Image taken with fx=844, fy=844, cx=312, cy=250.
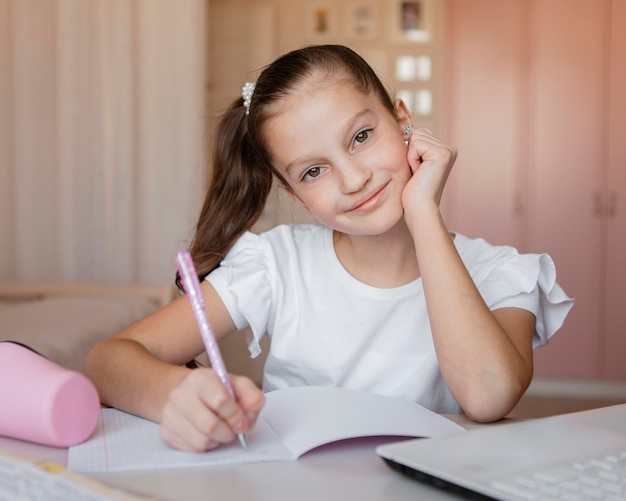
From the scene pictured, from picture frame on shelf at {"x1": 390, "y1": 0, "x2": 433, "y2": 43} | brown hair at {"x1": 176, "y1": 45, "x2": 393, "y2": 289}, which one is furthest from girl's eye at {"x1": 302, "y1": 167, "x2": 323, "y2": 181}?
picture frame on shelf at {"x1": 390, "y1": 0, "x2": 433, "y2": 43}

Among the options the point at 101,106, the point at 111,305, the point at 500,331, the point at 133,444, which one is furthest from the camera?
the point at 101,106

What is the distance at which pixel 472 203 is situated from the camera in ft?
14.3

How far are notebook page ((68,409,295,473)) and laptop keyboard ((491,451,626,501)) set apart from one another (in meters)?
0.20

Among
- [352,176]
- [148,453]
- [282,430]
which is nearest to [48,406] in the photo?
[148,453]

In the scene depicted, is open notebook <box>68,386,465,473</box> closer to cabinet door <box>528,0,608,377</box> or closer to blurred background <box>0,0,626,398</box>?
blurred background <box>0,0,626,398</box>

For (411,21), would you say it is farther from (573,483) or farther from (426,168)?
(573,483)

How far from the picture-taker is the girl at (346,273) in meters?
0.98

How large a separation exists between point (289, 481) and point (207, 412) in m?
0.10

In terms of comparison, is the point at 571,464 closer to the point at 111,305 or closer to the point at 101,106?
the point at 111,305

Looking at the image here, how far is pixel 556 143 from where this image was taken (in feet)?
14.0

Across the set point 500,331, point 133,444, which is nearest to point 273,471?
point 133,444

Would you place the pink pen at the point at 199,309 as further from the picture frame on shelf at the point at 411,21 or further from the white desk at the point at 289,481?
the picture frame on shelf at the point at 411,21

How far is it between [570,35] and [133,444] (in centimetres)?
397

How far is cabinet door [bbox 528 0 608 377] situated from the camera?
421 centimetres
